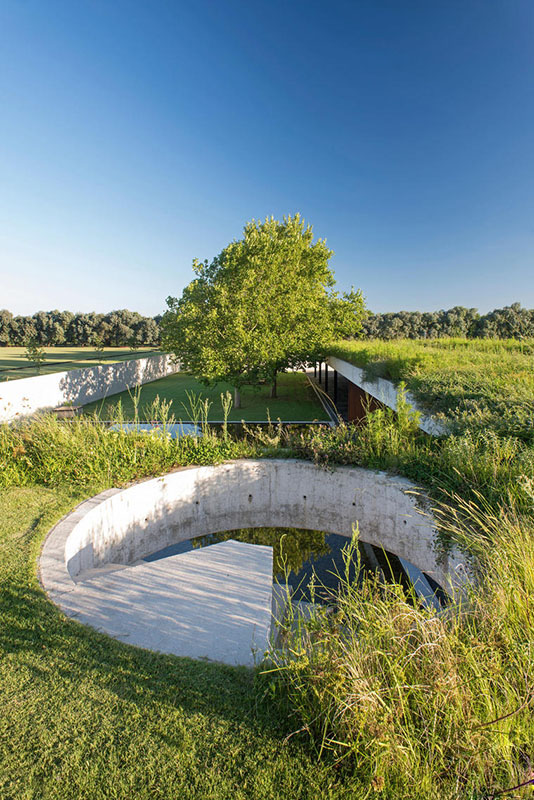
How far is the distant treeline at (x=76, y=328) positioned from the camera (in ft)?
154

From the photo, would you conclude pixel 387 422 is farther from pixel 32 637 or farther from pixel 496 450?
pixel 32 637

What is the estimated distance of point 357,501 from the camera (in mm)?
6258

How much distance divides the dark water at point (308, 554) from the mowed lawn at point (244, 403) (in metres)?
5.28

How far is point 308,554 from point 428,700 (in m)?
4.73

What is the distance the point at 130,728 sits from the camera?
1884 mm

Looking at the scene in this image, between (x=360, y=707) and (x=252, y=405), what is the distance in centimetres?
1466

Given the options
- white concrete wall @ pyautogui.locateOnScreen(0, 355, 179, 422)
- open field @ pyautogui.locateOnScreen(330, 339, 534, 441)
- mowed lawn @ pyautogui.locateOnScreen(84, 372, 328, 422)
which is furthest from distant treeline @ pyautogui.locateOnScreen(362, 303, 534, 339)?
open field @ pyautogui.locateOnScreen(330, 339, 534, 441)

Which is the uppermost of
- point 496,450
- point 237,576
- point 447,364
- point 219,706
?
point 447,364

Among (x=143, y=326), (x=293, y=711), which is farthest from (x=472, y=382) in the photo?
(x=143, y=326)

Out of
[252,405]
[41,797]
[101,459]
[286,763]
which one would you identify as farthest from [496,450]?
[252,405]

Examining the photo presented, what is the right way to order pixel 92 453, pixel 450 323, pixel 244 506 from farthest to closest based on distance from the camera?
pixel 450 323 → pixel 244 506 → pixel 92 453

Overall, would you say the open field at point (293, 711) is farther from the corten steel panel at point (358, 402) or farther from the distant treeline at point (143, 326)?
the distant treeline at point (143, 326)

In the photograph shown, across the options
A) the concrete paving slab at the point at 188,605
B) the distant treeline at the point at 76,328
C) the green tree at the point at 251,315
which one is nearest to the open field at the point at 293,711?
the concrete paving slab at the point at 188,605

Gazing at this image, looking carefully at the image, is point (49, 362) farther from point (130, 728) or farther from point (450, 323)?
point (450, 323)
